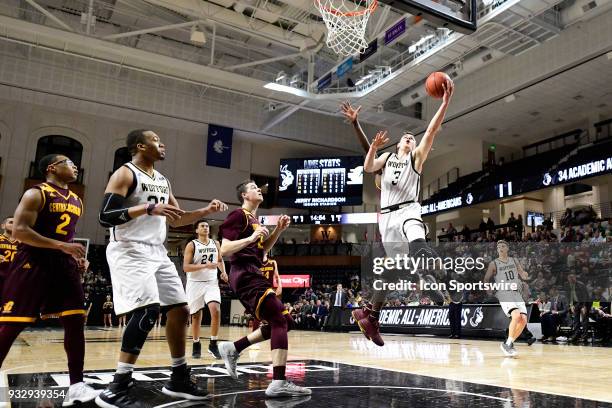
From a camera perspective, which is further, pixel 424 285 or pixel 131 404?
pixel 424 285

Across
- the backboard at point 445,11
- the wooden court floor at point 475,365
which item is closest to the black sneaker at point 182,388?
the wooden court floor at point 475,365

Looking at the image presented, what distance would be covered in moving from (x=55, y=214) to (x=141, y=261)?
81cm

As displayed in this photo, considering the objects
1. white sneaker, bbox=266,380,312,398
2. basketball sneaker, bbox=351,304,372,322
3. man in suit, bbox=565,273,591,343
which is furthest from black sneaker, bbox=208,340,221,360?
man in suit, bbox=565,273,591,343

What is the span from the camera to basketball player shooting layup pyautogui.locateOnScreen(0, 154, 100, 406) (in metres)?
3.40

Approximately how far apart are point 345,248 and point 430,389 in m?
21.3

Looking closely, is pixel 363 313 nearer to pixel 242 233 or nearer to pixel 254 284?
pixel 254 284

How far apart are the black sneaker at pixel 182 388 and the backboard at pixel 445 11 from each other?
4.37m

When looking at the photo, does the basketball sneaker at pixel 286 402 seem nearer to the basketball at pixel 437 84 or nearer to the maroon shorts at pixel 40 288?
the maroon shorts at pixel 40 288

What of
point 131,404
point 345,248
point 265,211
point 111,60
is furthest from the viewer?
point 265,211

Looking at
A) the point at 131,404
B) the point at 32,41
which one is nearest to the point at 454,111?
the point at 32,41

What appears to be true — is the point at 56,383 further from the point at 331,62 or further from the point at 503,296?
the point at 331,62

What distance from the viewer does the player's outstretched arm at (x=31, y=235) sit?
341 centimetres

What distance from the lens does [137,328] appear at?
3385 millimetres

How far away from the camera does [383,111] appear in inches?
829
